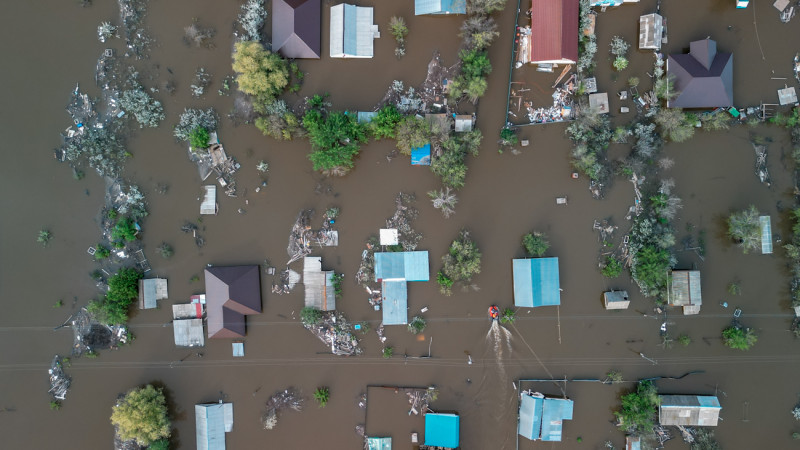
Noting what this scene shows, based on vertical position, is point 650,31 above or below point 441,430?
above

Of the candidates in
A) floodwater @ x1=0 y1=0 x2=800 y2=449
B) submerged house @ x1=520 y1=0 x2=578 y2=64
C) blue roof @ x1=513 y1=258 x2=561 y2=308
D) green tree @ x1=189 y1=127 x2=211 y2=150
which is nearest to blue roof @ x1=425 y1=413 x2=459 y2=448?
floodwater @ x1=0 y1=0 x2=800 y2=449

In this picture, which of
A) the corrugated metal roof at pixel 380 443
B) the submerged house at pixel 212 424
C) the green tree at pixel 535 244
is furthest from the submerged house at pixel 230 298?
the green tree at pixel 535 244

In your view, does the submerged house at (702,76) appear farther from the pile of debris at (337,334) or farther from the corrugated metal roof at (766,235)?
the pile of debris at (337,334)

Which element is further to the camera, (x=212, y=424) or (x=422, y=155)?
(x=422, y=155)

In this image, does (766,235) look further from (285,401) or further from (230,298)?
(230,298)

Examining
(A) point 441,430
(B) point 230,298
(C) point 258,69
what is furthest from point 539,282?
(C) point 258,69

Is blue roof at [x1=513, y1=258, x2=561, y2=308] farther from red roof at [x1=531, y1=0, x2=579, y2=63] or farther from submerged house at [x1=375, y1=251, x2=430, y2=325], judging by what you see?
red roof at [x1=531, y1=0, x2=579, y2=63]

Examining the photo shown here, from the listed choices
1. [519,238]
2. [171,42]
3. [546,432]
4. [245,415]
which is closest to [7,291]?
[245,415]
